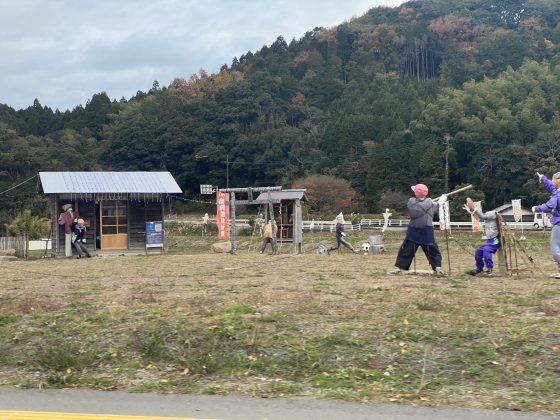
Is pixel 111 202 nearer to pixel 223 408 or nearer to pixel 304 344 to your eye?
pixel 304 344

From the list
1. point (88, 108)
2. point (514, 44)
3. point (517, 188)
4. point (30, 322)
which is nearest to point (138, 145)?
point (88, 108)

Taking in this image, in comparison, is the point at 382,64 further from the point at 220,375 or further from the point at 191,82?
the point at 220,375

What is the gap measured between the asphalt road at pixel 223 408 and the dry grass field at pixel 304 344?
0.57 ft

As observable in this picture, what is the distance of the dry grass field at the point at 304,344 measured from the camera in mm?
5316

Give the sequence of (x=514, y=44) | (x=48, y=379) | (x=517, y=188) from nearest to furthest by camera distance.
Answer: (x=48, y=379)
(x=517, y=188)
(x=514, y=44)

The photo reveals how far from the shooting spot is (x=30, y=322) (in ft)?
23.5

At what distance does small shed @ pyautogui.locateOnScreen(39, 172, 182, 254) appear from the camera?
22.8 meters

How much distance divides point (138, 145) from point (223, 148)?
10129 millimetres

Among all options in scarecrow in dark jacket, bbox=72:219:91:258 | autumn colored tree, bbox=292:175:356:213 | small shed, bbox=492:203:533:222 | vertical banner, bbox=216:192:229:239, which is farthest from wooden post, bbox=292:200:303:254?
autumn colored tree, bbox=292:175:356:213

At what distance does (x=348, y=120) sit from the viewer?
70188 millimetres

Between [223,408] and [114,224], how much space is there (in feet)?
65.8

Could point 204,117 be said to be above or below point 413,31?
below

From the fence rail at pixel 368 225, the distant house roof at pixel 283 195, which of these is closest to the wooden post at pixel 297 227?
the distant house roof at pixel 283 195

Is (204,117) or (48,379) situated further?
(204,117)
